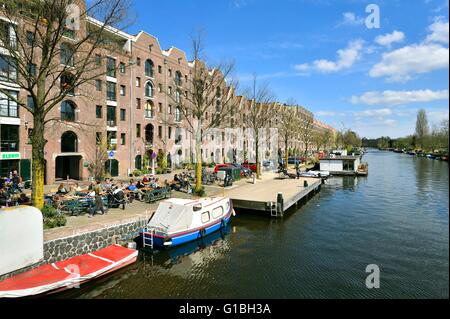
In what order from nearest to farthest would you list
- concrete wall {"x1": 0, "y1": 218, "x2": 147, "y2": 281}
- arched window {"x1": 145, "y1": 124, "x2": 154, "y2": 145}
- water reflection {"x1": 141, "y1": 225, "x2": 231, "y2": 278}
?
concrete wall {"x1": 0, "y1": 218, "x2": 147, "y2": 281} < water reflection {"x1": 141, "y1": 225, "x2": 231, "y2": 278} < arched window {"x1": 145, "y1": 124, "x2": 154, "y2": 145}

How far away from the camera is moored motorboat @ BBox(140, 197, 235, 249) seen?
611 inches

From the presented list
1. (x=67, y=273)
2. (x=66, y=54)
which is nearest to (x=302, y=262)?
(x=67, y=273)

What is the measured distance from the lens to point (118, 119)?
38.0m

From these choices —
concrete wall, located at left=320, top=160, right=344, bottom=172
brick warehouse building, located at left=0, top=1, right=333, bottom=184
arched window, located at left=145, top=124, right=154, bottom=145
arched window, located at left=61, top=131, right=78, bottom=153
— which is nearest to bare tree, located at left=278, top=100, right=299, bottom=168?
concrete wall, located at left=320, top=160, right=344, bottom=172

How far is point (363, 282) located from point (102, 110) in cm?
3433

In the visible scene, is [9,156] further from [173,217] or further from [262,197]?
[262,197]

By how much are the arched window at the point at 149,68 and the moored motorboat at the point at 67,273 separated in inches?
1378

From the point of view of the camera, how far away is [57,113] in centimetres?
3055

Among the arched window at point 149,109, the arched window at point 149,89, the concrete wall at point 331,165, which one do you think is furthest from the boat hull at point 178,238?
the concrete wall at point 331,165

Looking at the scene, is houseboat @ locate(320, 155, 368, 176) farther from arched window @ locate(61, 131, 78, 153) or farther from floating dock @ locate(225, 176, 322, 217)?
arched window @ locate(61, 131, 78, 153)

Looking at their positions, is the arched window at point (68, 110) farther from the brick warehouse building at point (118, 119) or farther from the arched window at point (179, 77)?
the arched window at point (179, 77)

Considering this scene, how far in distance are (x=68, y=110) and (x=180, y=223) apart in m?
24.0

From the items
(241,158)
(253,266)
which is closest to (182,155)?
(241,158)
